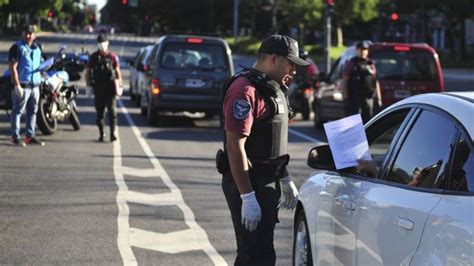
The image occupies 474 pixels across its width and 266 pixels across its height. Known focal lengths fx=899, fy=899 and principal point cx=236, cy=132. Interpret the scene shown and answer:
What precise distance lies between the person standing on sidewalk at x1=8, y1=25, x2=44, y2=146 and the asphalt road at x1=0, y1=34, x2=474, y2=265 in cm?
50

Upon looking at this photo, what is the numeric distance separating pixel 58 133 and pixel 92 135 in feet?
2.13

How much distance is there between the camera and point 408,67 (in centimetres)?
1714

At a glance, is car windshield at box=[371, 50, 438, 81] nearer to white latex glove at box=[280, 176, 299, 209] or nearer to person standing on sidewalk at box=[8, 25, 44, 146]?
person standing on sidewalk at box=[8, 25, 44, 146]

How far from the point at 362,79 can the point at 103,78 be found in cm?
443

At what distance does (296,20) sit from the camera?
200ft

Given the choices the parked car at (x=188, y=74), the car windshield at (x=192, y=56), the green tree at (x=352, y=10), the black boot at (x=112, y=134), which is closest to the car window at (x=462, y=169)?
the black boot at (x=112, y=134)

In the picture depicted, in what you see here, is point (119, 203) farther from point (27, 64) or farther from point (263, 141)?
point (27, 64)

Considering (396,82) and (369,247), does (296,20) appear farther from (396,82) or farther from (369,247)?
(369,247)

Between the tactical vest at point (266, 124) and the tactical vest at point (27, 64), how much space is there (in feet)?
31.0

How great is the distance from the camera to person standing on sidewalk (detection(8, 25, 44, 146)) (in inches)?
550

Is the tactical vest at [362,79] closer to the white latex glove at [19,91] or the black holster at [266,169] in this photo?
the white latex glove at [19,91]

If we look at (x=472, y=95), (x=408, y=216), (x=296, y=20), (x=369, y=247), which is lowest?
(x=296, y=20)

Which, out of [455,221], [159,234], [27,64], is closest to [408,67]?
[27,64]

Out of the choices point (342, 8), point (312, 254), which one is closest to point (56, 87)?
point (312, 254)
